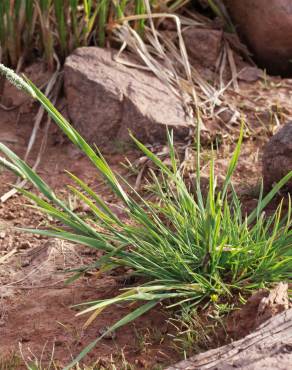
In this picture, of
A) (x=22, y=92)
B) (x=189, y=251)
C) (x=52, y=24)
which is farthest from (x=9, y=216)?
(x=52, y=24)

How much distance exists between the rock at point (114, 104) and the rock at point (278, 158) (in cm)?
70

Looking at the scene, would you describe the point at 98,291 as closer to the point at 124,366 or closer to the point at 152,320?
the point at 152,320

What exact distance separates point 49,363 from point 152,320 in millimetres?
381

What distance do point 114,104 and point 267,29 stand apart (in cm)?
105

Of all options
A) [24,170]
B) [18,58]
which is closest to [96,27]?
[18,58]

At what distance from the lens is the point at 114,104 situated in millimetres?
3939

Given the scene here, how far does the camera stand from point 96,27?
13.9 feet

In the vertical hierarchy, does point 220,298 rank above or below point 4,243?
above

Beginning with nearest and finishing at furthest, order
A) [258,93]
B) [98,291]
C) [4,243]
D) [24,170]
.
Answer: [24,170]
[98,291]
[4,243]
[258,93]

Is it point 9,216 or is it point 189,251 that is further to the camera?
point 9,216

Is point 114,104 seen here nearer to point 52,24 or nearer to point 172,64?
point 172,64

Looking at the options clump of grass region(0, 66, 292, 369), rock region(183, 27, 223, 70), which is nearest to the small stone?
clump of grass region(0, 66, 292, 369)

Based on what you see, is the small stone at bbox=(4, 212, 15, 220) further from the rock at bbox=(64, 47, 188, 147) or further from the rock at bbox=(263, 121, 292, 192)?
the rock at bbox=(263, 121, 292, 192)

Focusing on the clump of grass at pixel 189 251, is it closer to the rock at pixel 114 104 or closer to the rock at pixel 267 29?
the rock at pixel 114 104
